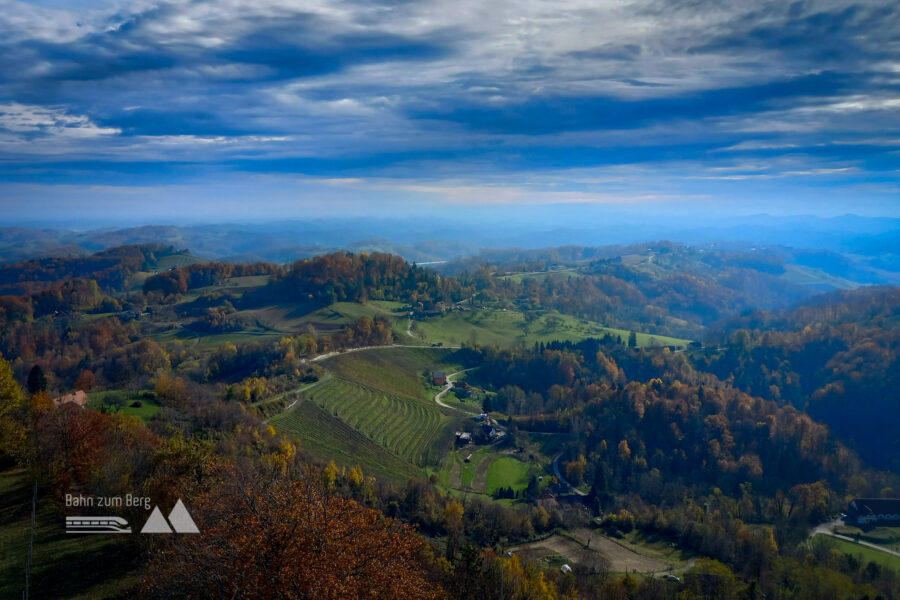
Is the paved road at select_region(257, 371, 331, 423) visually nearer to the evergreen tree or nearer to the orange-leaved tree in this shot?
the evergreen tree

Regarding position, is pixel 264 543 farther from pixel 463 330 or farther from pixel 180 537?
pixel 463 330

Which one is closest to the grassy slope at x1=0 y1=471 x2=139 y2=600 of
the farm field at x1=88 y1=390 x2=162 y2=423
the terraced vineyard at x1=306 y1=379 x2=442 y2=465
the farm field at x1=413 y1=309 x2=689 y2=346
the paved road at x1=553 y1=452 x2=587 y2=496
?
the farm field at x1=88 y1=390 x2=162 y2=423

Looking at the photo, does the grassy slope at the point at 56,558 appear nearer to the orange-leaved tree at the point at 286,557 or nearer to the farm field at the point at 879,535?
the orange-leaved tree at the point at 286,557

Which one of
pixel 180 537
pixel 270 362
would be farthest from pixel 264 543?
pixel 270 362

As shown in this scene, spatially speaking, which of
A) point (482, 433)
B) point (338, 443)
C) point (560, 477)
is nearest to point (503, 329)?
point (482, 433)

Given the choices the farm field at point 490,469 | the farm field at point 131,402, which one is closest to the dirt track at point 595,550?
the farm field at point 490,469
